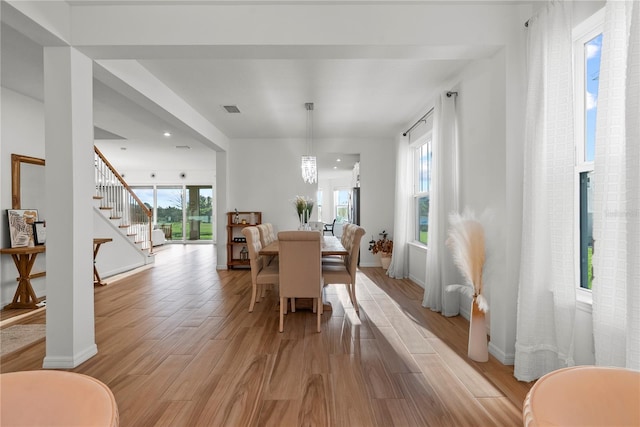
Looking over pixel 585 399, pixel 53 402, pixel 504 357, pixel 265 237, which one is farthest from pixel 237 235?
pixel 585 399

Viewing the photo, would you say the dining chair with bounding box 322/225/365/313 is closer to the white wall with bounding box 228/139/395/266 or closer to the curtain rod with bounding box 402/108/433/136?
the curtain rod with bounding box 402/108/433/136

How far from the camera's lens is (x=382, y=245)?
647cm

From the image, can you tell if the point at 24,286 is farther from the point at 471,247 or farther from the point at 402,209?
the point at 402,209

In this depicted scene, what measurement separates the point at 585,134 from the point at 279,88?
3080mm

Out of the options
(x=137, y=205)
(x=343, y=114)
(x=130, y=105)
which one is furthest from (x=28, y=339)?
(x=137, y=205)

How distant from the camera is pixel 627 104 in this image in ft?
4.94

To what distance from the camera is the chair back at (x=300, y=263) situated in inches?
125

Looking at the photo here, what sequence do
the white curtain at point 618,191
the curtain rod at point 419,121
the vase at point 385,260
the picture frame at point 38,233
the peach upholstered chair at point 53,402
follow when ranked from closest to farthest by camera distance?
the peach upholstered chair at point 53,402 → the white curtain at point 618,191 → the picture frame at point 38,233 → the curtain rod at point 419,121 → the vase at point 385,260

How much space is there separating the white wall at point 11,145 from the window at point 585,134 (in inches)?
234

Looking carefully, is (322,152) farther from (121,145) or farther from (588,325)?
(588,325)

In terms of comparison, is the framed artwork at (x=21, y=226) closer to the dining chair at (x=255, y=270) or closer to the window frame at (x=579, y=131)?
the dining chair at (x=255, y=270)

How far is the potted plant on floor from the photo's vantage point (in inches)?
250

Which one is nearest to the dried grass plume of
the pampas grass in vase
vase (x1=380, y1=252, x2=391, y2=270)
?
the pampas grass in vase

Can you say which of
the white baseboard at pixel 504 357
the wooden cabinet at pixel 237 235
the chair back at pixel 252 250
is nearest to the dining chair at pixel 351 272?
the chair back at pixel 252 250
